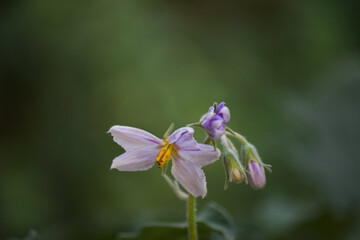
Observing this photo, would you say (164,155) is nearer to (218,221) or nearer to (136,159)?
(136,159)

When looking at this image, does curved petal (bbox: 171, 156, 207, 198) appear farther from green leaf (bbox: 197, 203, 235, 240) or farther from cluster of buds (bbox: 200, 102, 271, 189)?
A: green leaf (bbox: 197, 203, 235, 240)

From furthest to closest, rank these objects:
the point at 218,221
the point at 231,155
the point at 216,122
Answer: the point at 218,221 < the point at 231,155 < the point at 216,122

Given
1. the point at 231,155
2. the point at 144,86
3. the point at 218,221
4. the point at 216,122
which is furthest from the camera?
the point at 144,86

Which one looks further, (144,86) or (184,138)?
(144,86)

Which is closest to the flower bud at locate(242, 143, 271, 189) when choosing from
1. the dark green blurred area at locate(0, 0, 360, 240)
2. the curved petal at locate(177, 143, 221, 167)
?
the curved petal at locate(177, 143, 221, 167)

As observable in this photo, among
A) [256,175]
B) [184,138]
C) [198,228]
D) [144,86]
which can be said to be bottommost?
[198,228]

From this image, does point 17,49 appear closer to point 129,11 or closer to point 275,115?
point 129,11

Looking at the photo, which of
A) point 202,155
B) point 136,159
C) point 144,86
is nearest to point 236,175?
point 202,155

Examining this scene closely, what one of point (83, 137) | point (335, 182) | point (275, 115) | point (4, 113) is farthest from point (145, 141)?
point (4, 113)

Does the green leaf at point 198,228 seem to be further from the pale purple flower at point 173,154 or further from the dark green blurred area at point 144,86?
the dark green blurred area at point 144,86
